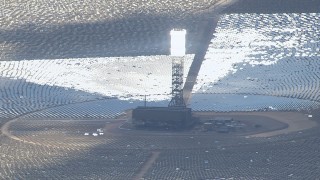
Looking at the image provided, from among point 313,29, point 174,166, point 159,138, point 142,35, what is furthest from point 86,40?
point 174,166

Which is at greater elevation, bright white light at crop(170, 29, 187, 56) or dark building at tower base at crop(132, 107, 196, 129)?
bright white light at crop(170, 29, 187, 56)

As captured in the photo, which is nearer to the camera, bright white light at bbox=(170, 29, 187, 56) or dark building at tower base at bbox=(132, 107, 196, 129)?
dark building at tower base at bbox=(132, 107, 196, 129)

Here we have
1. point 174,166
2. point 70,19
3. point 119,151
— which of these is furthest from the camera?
point 70,19

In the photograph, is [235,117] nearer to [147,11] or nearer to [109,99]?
[109,99]

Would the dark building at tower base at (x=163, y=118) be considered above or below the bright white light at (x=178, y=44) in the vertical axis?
below

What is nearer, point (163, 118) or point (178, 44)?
point (163, 118)

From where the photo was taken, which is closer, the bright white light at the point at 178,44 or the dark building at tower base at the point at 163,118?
the dark building at tower base at the point at 163,118

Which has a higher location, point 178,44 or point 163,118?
point 178,44

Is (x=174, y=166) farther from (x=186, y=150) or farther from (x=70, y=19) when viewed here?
(x=70, y=19)

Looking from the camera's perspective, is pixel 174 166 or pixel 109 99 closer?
pixel 174 166

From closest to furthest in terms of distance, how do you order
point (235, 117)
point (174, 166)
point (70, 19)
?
point (174, 166)
point (235, 117)
point (70, 19)
